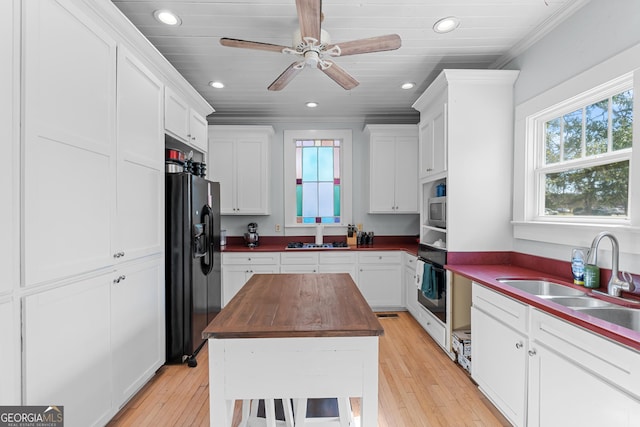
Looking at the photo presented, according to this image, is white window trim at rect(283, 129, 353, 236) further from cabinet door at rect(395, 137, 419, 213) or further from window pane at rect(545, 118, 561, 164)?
window pane at rect(545, 118, 561, 164)

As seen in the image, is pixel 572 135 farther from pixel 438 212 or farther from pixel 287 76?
pixel 287 76

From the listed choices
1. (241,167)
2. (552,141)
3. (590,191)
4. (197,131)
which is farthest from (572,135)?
(241,167)

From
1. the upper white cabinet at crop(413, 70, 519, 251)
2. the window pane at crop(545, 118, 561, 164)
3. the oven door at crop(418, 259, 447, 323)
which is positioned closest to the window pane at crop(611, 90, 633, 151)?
the window pane at crop(545, 118, 561, 164)

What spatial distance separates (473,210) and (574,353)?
5.02 feet

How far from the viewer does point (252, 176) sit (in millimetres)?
4148

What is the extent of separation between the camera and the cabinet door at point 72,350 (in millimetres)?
1308

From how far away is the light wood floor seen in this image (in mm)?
1886

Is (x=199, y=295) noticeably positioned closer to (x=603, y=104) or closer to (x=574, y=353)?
(x=574, y=353)

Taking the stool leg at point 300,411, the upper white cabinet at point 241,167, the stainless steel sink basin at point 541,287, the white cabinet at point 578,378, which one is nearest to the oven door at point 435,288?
the stainless steel sink basin at point 541,287

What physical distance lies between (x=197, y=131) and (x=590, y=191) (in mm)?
3488

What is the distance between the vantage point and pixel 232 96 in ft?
12.0

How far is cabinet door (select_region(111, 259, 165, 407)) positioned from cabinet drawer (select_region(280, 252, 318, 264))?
1.63 metres

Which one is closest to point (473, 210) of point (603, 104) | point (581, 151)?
point (581, 151)

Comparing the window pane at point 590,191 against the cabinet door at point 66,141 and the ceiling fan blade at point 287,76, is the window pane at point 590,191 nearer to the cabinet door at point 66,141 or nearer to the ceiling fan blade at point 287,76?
the ceiling fan blade at point 287,76
